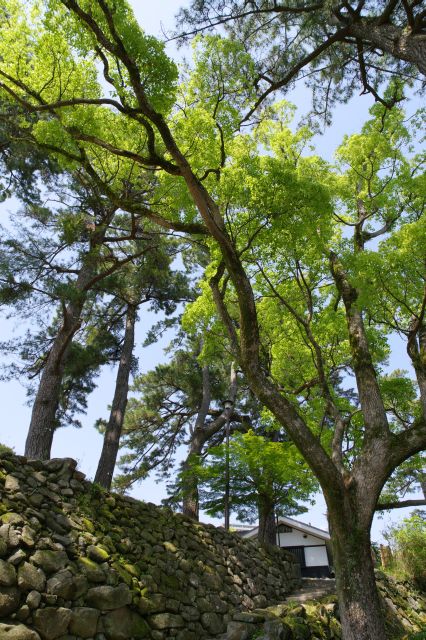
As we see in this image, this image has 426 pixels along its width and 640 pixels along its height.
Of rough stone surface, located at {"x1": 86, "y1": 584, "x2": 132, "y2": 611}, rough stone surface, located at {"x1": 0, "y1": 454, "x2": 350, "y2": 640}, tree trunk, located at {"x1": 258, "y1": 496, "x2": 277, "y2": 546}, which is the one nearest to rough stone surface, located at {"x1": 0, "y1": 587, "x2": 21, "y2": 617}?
rough stone surface, located at {"x1": 0, "y1": 454, "x2": 350, "y2": 640}

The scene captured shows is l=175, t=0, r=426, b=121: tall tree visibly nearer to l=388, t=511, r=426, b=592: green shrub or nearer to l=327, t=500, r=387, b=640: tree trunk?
l=327, t=500, r=387, b=640: tree trunk

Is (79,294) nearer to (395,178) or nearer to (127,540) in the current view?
(127,540)

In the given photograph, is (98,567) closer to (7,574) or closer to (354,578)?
(7,574)

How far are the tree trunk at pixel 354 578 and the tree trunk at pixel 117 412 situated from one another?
5.80 metres

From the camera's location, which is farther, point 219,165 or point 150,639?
point 219,165

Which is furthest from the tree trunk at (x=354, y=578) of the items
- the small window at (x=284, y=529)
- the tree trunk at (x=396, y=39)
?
the small window at (x=284, y=529)

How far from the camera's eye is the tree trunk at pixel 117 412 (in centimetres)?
991

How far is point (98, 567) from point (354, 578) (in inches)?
118

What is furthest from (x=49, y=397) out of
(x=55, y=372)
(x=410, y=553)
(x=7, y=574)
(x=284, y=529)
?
(x=284, y=529)

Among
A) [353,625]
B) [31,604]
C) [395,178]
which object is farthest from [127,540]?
[395,178]

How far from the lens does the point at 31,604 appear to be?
14.4ft

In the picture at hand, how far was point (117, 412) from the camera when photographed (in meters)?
10.9

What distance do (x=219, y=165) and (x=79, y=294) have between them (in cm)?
376

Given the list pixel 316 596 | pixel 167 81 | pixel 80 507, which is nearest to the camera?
pixel 167 81
